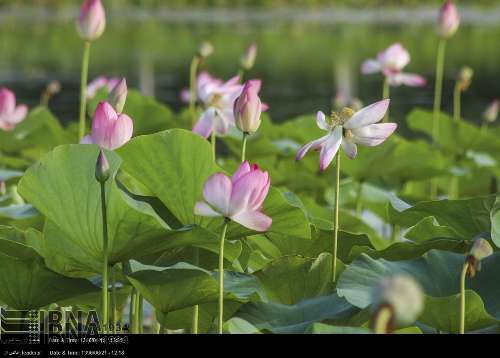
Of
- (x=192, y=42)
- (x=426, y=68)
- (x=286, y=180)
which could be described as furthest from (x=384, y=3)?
(x=286, y=180)

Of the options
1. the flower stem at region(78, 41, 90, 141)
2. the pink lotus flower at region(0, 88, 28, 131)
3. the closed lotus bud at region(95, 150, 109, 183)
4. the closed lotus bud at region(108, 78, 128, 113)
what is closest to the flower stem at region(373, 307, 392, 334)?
the closed lotus bud at region(95, 150, 109, 183)

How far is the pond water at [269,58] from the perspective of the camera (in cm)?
912

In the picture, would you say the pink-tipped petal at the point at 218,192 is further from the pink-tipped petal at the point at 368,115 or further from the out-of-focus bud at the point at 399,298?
the out-of-focus bud at the point at 399,298

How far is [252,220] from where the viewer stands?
4.17 feet

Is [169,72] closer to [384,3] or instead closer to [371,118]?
[371,118]

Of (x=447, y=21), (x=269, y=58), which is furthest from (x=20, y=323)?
(x=269, y=58)

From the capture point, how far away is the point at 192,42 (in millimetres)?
16719

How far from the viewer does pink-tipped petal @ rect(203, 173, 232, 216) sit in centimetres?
123

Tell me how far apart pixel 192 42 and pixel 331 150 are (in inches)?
606

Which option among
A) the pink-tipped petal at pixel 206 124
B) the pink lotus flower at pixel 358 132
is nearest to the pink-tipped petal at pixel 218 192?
the pink lotus flower at pixel 358 132

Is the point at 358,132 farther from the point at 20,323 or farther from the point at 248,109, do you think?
the point at 20,323

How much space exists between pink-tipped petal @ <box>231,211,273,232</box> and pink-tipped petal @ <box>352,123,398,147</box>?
0.89 feet

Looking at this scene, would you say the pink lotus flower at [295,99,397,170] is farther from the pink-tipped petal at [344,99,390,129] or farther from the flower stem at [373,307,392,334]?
the flower stem at [373,307,392,334]
